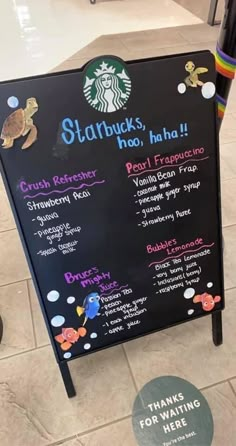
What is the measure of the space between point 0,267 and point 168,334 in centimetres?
83

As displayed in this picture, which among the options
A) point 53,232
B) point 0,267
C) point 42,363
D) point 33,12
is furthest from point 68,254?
point 33,12

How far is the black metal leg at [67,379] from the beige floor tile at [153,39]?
9.99 ft

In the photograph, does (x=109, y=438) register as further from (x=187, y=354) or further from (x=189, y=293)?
(x=189, y=293)

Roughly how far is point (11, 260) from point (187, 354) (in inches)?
35.8

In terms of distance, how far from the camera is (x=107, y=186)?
41.2 inches

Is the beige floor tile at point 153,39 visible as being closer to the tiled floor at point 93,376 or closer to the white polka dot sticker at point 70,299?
the tiled floor at point 93,376

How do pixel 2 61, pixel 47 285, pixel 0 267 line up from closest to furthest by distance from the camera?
pixel 47 285, pixel 0 267, pixel 2 61

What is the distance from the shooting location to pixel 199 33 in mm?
3791

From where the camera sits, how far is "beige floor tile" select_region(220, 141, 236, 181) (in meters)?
2.26

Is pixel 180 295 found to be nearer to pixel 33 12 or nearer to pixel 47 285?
pixel 47 285

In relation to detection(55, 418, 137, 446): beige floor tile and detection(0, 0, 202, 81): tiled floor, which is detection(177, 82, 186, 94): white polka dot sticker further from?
detection(0, 0, 202, 81): tiled floor

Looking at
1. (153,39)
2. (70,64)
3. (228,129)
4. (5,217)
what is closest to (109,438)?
(5,217)

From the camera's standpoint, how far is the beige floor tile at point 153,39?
3.58 m

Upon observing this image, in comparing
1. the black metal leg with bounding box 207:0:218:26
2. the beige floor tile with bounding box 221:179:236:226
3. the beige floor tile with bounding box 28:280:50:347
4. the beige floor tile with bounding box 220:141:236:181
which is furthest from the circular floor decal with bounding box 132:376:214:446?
the black metal leg with bounding box 207:0:218:26
